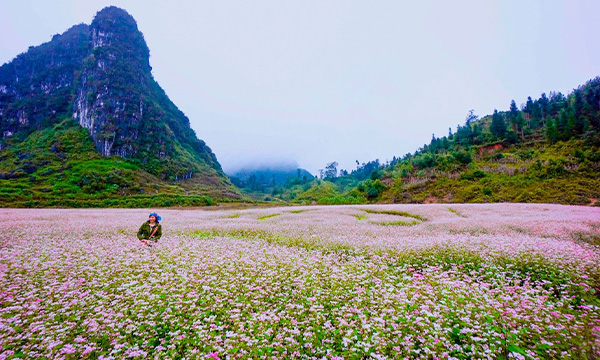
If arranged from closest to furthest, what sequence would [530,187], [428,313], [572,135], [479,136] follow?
[428,313] < [530,187] < [572,135] < [479,136]

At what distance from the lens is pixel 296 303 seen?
21.0 feet

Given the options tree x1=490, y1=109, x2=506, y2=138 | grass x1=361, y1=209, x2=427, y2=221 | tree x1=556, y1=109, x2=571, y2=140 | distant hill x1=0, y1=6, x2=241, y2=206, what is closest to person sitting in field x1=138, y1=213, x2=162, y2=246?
grass x1=361, y1=209, x2=427, y2=221

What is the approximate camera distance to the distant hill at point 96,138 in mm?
107562

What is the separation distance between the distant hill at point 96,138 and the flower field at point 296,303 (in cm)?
8414

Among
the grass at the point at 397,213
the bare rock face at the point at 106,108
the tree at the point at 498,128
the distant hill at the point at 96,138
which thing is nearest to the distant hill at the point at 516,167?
the tree at the point at 498,128

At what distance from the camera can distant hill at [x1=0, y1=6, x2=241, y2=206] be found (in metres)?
108

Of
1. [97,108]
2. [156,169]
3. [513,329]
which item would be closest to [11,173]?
→ [156,169]

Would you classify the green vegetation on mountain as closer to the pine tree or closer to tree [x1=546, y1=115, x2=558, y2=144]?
tree [x1=546, y1=115, x2=558, y2=144]

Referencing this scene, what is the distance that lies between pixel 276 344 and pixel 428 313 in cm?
328

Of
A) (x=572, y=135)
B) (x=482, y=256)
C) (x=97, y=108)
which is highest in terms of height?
(x=97, y=108)

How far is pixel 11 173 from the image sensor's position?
107 meters

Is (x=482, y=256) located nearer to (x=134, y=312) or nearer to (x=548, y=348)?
(x=548, y=348)

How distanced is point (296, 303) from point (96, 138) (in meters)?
187

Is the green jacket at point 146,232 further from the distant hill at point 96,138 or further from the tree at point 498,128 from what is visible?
the tree at point 498,128
